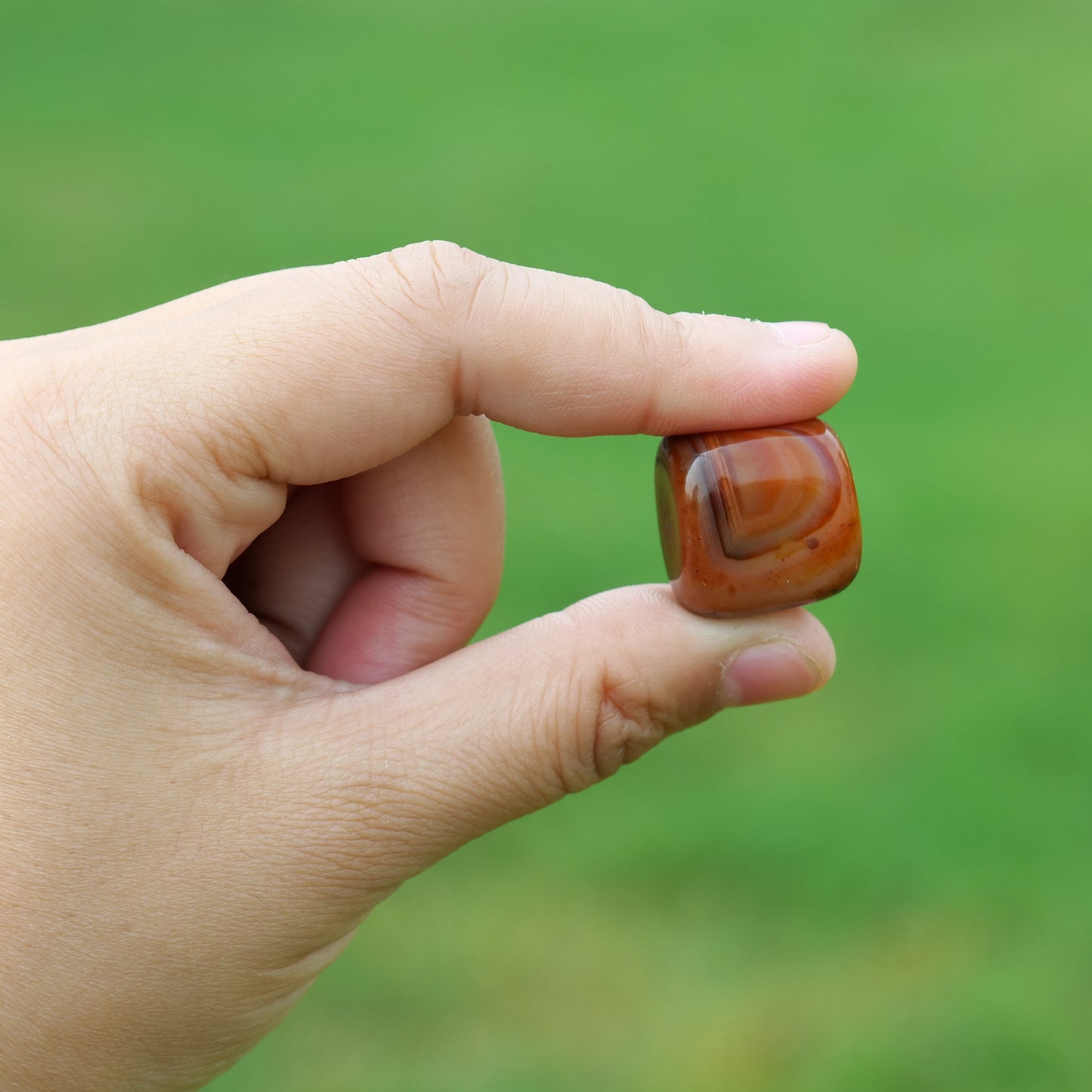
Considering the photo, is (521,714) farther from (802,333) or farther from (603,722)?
(802,333)

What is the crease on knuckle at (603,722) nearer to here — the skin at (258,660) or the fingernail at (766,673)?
the skin at (258,660)

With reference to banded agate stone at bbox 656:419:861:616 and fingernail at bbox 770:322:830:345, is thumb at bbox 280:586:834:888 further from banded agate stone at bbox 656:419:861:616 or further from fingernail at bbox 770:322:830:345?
fingernail at bbox 770:322:830:345

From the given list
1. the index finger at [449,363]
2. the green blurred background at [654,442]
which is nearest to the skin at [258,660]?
the index finger at [449,363]

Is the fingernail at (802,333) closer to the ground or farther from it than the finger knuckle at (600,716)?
farther from it

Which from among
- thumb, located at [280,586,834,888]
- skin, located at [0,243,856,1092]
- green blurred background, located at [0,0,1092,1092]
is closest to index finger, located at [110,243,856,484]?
skin, located at [0,243,856,1092]

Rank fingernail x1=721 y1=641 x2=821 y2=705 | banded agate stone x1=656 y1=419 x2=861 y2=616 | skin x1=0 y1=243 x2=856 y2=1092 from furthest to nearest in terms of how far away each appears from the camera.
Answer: fingernail x1=721 y1=641 x2=821 y2=705
banded agate stone x1=656 y1=419 x2=861 y2=616
skin x1=0 y1=243 x2=856 y2=1092

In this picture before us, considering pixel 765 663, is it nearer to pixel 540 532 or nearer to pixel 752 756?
pixel 752 756
